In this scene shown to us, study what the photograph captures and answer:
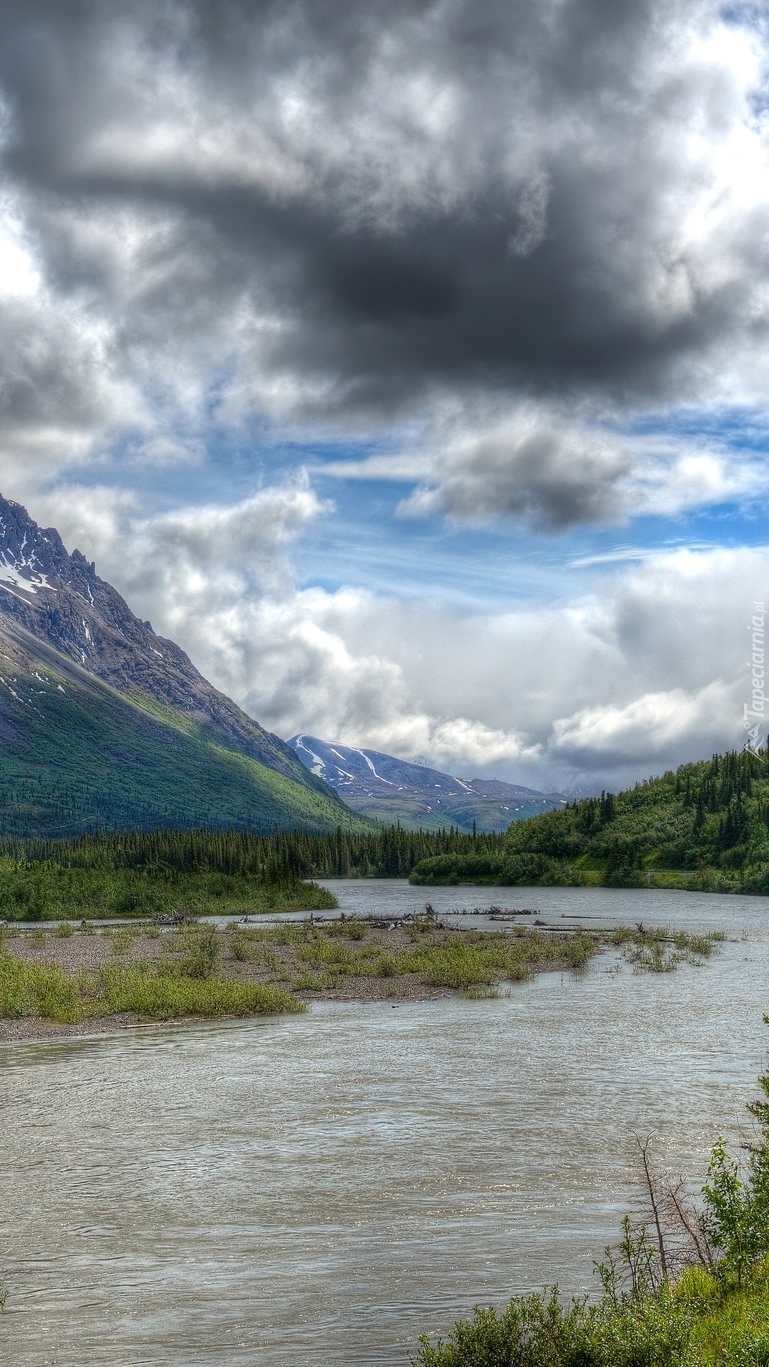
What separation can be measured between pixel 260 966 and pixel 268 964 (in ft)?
2.51

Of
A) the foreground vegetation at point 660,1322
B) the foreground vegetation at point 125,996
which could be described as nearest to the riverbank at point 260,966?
the foreground vegetation at point 125,996

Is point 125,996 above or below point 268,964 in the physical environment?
above

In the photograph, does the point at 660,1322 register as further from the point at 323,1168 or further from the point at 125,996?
the point at 125,996

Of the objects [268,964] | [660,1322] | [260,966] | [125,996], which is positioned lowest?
[260,966]

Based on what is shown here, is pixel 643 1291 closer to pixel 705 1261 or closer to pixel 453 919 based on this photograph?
pixel 705 1261

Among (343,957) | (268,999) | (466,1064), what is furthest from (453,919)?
(466,1064)

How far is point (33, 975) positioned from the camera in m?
50.2

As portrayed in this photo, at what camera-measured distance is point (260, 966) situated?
62812mm

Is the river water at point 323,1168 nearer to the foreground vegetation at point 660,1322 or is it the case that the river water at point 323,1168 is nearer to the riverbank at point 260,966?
the foreground vegetation at point 660,1322

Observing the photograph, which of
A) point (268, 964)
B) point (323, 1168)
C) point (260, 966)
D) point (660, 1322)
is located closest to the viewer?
point (660, 1322)

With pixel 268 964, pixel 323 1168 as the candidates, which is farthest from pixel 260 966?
pixel 323 1168

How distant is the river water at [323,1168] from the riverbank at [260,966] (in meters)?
3.84

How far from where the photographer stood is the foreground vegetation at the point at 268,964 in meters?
47.3

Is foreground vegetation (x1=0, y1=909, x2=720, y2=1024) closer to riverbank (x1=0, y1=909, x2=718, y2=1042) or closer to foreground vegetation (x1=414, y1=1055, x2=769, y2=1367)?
riverbank (x1=0, y1=909, x2=718, y2=1042)
